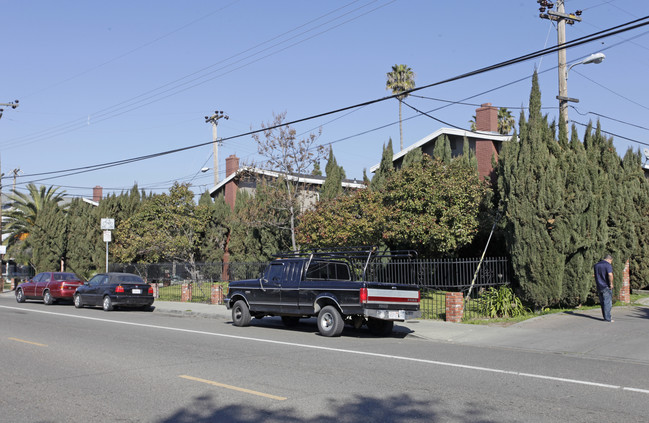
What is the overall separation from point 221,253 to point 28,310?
12.1m

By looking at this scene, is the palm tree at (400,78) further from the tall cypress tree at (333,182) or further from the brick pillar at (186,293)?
the brick pillar at (186,293)

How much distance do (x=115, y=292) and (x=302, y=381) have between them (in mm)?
15142

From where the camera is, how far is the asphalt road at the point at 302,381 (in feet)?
21.7

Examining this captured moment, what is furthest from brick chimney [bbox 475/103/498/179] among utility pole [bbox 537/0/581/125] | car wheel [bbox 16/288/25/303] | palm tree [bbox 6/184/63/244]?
palm tree [bbox 6/184/63/244]

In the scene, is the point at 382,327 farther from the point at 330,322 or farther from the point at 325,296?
the point at 325,296

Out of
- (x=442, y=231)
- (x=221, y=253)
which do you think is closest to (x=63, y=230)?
(x=221, y=253)

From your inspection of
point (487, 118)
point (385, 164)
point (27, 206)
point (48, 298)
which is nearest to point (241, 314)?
point (385, 164)

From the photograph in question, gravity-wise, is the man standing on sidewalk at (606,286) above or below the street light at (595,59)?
below

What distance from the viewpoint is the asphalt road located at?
21.7 ft

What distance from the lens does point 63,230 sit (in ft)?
124

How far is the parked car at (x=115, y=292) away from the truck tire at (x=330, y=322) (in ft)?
34.3

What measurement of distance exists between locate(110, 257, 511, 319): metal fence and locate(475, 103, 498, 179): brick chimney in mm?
10596

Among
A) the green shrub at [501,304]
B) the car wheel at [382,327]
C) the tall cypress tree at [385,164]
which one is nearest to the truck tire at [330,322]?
the car wheel at [382,327]

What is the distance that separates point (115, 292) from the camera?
70.8ft
